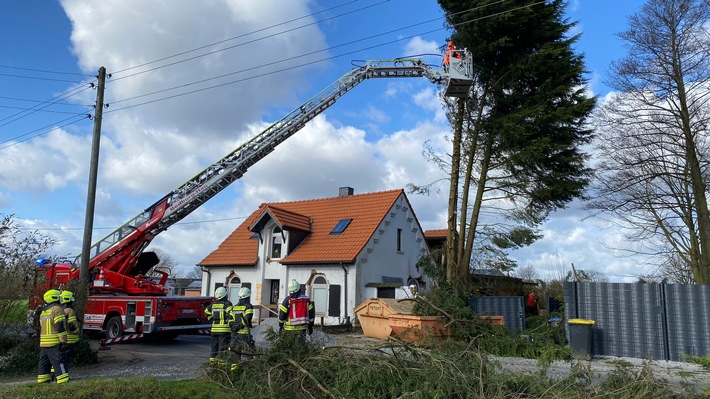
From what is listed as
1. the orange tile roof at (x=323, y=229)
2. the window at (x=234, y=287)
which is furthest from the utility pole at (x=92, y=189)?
the window at (x=234, y=287)

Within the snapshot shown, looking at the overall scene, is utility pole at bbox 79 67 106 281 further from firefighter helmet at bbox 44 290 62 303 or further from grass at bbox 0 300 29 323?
firefighter helmet at bbox 44 290 62 303

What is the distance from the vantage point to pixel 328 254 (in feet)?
75.2

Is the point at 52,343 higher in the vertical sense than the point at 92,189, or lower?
lower

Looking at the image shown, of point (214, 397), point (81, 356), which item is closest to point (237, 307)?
point (214, 397)

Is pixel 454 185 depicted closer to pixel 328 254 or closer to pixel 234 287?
pixel 328 254

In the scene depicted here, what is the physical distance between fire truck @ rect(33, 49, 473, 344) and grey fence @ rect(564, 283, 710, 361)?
763cm

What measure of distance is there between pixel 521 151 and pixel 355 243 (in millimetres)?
8513

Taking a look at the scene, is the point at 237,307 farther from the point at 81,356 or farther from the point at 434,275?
the point at 434,275

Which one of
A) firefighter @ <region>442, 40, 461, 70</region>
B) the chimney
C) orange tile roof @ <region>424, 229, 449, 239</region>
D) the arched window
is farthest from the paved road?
orange tile roof @ <region>424, 229, 449, 239</region>

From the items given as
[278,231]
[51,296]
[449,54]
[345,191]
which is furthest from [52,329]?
[345,191]

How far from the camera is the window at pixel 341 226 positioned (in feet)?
80.3

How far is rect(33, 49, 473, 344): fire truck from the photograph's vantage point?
52.7 ft

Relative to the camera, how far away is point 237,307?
1026cm

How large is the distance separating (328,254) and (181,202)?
274 inches
